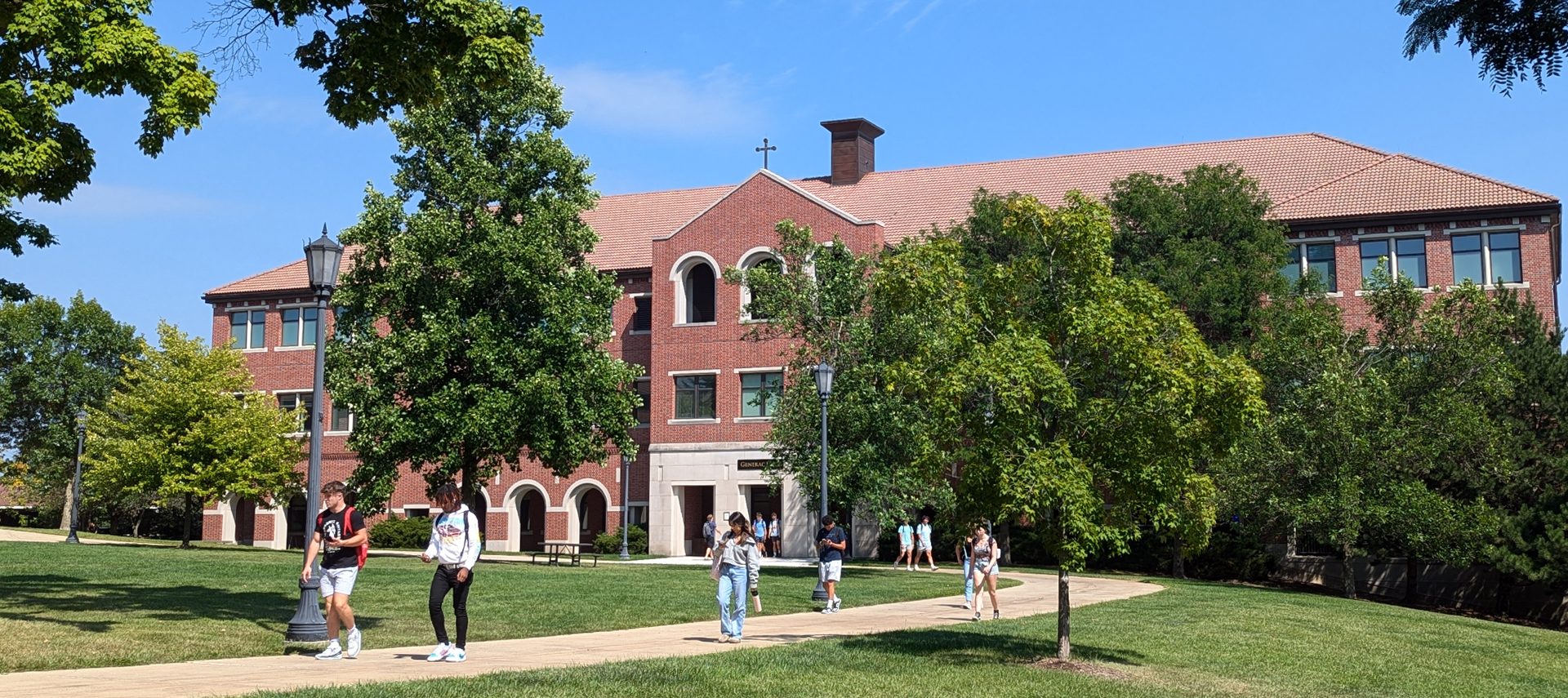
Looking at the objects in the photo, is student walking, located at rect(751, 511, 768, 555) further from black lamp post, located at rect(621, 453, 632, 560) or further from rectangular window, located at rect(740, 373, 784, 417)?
black lamp post, located at rect(621, 453, 632, 560)

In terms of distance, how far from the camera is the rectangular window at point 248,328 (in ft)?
173

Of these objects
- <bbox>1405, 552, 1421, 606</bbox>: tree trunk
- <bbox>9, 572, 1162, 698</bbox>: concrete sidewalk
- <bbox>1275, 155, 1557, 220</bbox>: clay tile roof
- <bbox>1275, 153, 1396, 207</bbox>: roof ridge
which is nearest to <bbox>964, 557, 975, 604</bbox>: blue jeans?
<bbox>9, 572, 1162, 698</bbox>: concrete sidewalk

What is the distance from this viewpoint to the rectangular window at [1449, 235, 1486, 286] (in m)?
40.0

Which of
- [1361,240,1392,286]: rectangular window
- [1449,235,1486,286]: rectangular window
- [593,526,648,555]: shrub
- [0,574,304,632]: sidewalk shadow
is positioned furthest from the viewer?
[593,526,648,555]: shrub

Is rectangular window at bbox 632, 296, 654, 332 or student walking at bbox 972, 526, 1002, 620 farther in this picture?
rectangular window at bbox 632, 296, 654, 332

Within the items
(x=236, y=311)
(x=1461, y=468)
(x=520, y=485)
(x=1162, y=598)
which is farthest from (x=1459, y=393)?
(x=236, y=311)

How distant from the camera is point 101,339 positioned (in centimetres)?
6819

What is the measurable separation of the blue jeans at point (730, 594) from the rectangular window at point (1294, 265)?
103 ft

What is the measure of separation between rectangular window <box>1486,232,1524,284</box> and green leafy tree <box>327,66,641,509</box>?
26410 millimetres

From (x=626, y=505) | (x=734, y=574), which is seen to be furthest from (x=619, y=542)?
(x=734, y=574)

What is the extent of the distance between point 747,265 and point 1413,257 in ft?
68.3

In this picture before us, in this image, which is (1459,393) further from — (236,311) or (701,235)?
(236,311)

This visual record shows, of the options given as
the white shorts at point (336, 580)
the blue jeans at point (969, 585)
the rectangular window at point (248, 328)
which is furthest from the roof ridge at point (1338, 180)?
the rectangular window at point (248, 328)

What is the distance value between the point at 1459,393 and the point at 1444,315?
276cm
